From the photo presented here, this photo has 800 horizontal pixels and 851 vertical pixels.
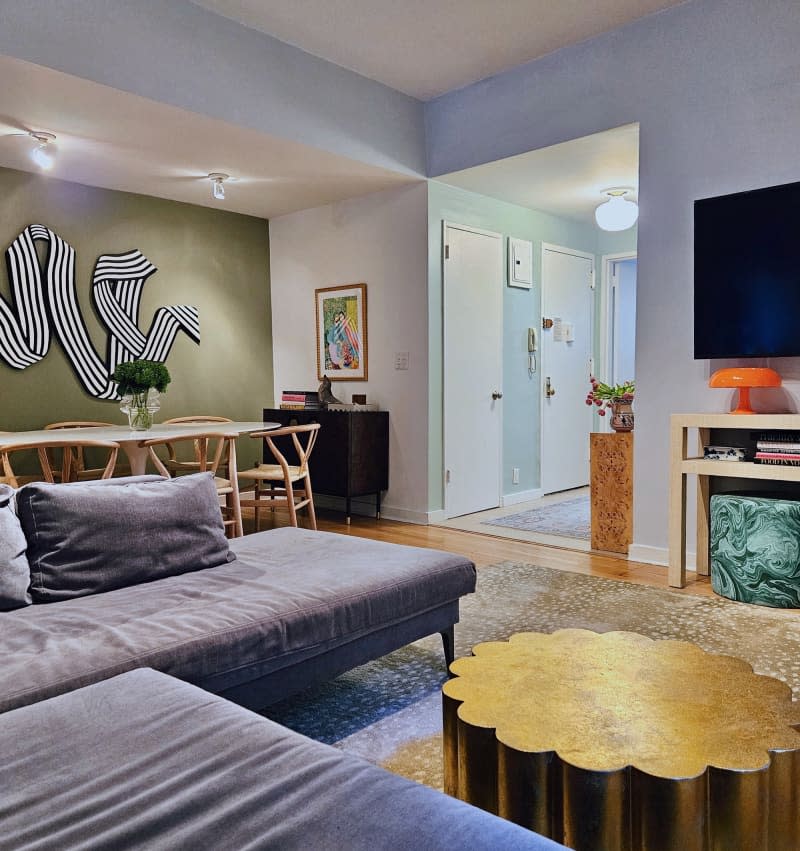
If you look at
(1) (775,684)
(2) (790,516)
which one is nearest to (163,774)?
(1) (775,684)

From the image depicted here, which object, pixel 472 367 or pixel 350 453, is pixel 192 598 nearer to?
pixel 350 453

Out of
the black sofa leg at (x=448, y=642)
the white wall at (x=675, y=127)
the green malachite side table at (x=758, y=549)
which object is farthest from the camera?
the white wall at (x=675, y=127)

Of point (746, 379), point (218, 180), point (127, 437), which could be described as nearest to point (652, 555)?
point (746, 379)

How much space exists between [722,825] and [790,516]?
2.22m

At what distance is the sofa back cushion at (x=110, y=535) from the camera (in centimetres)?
200

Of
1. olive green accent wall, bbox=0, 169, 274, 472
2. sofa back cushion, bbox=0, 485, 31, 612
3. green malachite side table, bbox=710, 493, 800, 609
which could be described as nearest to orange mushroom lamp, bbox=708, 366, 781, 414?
green malachite side table, bbox=710, 493, 800, 609

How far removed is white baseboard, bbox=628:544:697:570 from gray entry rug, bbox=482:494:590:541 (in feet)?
1.64

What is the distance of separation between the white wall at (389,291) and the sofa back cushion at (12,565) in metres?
3.33

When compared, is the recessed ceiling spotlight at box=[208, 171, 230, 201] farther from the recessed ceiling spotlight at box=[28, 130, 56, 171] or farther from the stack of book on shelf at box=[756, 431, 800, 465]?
the stack of book on shelf at box=[756, 431, 800, 465]

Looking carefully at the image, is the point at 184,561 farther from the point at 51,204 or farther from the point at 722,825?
the point at 51,204

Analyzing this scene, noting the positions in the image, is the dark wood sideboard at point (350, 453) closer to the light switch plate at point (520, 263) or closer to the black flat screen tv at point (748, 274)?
the light switch plate at point (520, 263)

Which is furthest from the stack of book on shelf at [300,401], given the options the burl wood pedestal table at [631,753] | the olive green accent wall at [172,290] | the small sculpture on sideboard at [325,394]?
the burl wood pedestal table at [631,753]

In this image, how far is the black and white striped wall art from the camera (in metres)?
4.66

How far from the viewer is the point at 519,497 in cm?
585
